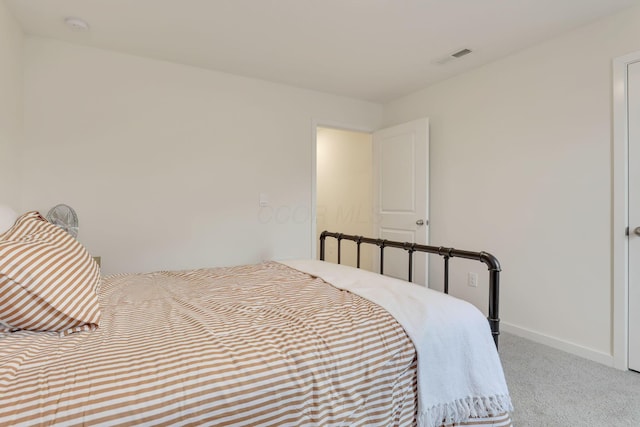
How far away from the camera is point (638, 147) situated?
6.88 feet

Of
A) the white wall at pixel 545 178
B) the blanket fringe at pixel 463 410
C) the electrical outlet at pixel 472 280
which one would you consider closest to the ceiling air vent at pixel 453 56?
the white wall at pixel 545 178

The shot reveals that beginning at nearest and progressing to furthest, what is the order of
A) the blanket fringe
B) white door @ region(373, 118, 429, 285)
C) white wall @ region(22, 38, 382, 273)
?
Answer: 1. the blanket fringe
2. white wall @ region(22, 38, 382, 273)
3. white door @ region(373, 118, 429, 285)

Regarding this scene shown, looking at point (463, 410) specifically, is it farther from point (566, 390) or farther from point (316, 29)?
point (316, 29)

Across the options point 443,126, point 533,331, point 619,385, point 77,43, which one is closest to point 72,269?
point 77,43

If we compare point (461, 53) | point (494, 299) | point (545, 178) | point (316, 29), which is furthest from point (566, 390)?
point (316, 29)

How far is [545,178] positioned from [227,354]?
2.67 m

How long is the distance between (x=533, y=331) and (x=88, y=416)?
295 centimetres

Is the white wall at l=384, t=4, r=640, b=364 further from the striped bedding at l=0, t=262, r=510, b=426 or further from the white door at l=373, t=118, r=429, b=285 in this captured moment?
the striped bedding at l=0, t=262, r=510, b=426

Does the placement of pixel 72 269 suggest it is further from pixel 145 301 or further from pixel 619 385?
pixel 619 385

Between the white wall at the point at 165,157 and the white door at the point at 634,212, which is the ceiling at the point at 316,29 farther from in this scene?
the white door at the point at 634,212

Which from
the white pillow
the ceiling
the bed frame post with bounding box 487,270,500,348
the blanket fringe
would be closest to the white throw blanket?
the blanket fringe

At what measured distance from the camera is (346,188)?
189 inches

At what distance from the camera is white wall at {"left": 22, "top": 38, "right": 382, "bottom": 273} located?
2.54 metres

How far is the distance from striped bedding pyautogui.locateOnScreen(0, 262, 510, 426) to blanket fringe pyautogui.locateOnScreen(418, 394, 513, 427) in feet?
0.12
